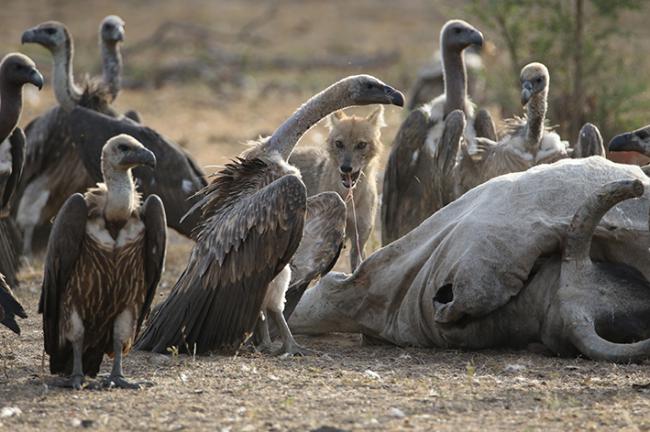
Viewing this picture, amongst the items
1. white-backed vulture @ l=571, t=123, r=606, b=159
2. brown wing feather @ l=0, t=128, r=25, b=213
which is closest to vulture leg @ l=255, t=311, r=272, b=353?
white-backed vulture @ l=571, t=123, r=606, b=159

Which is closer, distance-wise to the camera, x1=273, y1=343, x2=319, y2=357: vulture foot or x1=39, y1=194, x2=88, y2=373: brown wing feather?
x1=39, y1=194, x2=88, y2=373: brown wing feather

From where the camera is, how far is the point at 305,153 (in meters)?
10.7

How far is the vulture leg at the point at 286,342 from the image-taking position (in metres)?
7.48

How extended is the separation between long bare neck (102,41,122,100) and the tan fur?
3.15 m

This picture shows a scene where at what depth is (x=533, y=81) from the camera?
9.70 meters

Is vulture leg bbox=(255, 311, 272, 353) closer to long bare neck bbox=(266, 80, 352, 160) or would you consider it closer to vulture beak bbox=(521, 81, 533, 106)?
long bare neck bbox=(266, 80, 352, 160)

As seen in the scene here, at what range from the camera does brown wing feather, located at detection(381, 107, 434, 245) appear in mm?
10484

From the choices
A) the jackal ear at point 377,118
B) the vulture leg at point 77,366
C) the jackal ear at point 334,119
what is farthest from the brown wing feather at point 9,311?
the jackal ear at point 377,118

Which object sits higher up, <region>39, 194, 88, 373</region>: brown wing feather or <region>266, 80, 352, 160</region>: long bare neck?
<region>266, 80, 352, 160</region>: long bare neck

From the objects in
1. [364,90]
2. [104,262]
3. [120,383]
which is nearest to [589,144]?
[364,90]

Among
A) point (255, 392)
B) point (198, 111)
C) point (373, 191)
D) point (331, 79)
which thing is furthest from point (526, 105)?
point (331, 79)

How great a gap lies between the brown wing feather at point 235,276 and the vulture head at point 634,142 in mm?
2108

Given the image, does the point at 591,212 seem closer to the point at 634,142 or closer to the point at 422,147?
the point at 634,142

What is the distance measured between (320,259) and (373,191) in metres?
2.05
